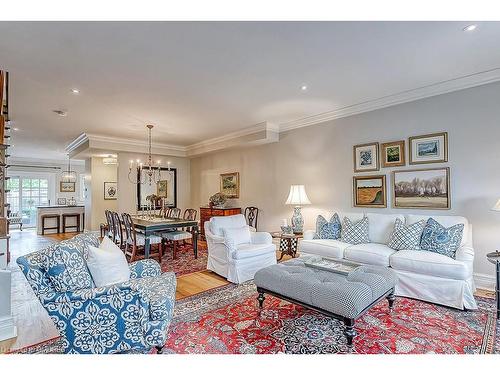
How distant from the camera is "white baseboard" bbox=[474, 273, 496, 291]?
11.1 feet

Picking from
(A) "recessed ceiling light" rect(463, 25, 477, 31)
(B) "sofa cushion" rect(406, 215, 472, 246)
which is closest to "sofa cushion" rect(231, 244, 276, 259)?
(B) "sofa cushion" rect(406, 215, 472, 246)

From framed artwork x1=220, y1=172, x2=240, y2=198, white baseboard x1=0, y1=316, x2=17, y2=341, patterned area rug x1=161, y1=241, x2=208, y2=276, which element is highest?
framed artwork x1=220, y1=172, x2=240, y2=198

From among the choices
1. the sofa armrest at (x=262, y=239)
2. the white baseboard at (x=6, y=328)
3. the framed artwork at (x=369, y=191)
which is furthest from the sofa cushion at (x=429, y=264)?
the white baseboard at (x=6, y=328)

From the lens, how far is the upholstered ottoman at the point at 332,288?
2.09 meters

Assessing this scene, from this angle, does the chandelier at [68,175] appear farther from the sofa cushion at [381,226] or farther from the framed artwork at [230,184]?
the sofa cushion at [381,226]

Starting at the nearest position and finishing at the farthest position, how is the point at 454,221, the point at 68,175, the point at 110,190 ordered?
the point at 454,221, the point at 110,190, the point at 68,175

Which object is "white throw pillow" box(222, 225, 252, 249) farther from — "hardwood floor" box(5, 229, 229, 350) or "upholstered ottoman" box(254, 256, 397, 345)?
"upholstered ottoman" box(254, 256, 397, 345)

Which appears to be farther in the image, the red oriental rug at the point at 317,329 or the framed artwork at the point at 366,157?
the framed artwork at the point at 366,157

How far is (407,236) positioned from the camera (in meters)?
3.44

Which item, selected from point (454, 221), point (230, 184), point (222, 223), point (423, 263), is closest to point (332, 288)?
point (423, 263)

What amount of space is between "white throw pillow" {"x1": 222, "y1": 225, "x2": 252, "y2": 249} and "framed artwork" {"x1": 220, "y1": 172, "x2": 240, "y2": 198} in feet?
8.29

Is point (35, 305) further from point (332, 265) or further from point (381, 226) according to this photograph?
point (381, 226)

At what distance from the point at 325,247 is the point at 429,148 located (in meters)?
1.99
